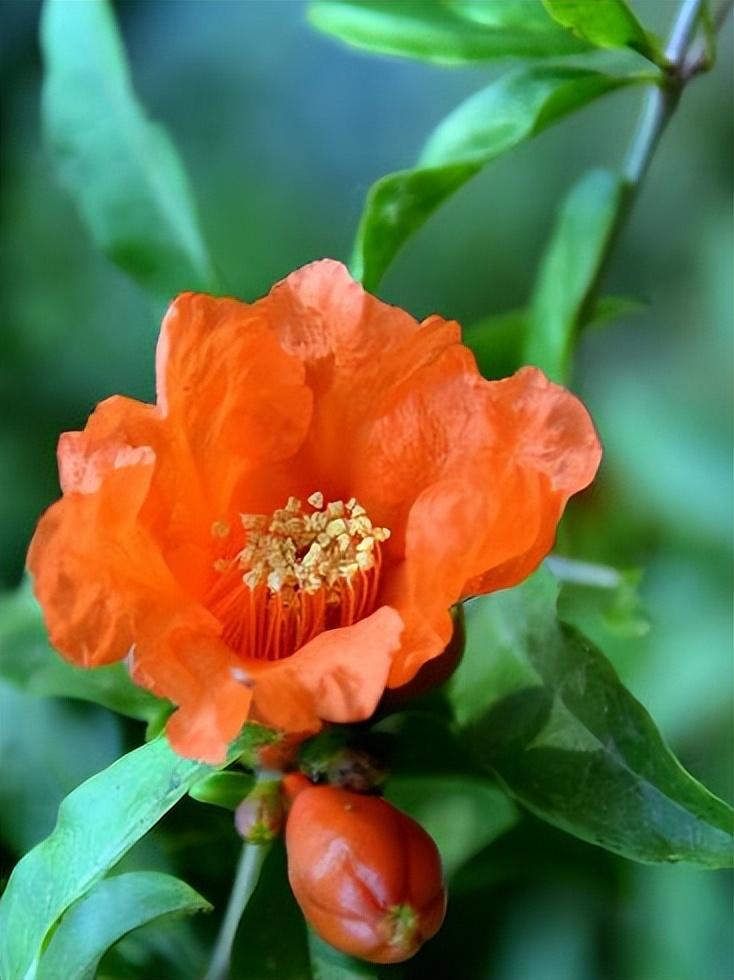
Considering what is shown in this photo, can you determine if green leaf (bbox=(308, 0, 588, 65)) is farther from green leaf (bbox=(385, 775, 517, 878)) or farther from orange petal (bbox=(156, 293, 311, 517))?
green leaf (bbox=(385, 775, 517, 878))

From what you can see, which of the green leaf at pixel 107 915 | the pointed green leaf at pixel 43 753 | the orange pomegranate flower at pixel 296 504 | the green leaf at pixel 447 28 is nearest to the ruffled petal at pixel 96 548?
the orange pomegranate flower at pixel 296 504

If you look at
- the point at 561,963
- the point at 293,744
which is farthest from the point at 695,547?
the point at 293,744

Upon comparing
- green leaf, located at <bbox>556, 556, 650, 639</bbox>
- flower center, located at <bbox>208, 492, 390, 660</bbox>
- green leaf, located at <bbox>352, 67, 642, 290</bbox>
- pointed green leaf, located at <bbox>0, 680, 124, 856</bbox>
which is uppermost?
green leaf, located at <bbox>352, 67, 642, 290</bbox>

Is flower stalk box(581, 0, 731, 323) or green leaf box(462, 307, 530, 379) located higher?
flower stalk box(581, 0, 731, 323)

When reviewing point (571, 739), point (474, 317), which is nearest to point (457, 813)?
point (571, 739)

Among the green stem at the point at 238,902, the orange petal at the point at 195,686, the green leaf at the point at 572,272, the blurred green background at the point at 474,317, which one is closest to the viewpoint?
the orange petal at the point at 195,686

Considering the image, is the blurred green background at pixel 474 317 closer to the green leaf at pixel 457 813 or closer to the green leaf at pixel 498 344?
the green leaf at pixel 457 813

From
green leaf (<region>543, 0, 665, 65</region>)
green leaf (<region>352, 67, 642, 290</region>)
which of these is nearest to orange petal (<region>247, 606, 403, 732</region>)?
green leaf (<region>352, 67, 642, 290</region>)
